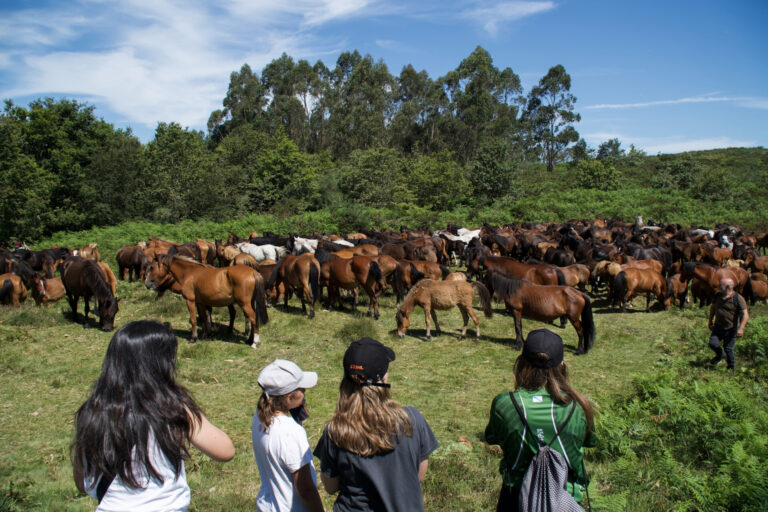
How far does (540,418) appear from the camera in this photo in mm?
2523

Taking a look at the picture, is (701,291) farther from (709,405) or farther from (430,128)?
(430,128)

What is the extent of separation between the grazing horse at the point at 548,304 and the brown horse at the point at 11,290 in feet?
44.0

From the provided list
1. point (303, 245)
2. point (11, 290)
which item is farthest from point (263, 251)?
point (11, 290)

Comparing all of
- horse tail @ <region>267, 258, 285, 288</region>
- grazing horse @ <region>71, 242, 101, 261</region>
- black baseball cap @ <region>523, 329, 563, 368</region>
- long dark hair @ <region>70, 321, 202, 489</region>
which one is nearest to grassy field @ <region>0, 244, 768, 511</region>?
horse tail @ <region>267, 258, 285, 288</region>

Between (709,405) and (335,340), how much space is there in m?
7.00

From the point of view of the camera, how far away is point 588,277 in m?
14.7

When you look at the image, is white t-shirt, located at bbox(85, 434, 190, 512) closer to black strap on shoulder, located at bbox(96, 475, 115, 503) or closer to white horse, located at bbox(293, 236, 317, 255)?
black strap on shoulder, located at bbox(96, 475, 115, 503)

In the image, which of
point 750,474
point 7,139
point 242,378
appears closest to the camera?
point 750,474

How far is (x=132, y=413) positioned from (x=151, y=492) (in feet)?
1.25

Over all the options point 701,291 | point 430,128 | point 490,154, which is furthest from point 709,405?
point 430,128

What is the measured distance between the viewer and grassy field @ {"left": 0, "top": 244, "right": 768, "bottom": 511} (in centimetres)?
462

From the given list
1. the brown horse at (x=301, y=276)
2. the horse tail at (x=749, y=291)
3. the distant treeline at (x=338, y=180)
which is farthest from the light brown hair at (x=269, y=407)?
the distant treeline at (x=338, y=180)

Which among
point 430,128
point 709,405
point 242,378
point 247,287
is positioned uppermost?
point 430,128

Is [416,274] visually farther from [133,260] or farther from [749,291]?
[133,260]
